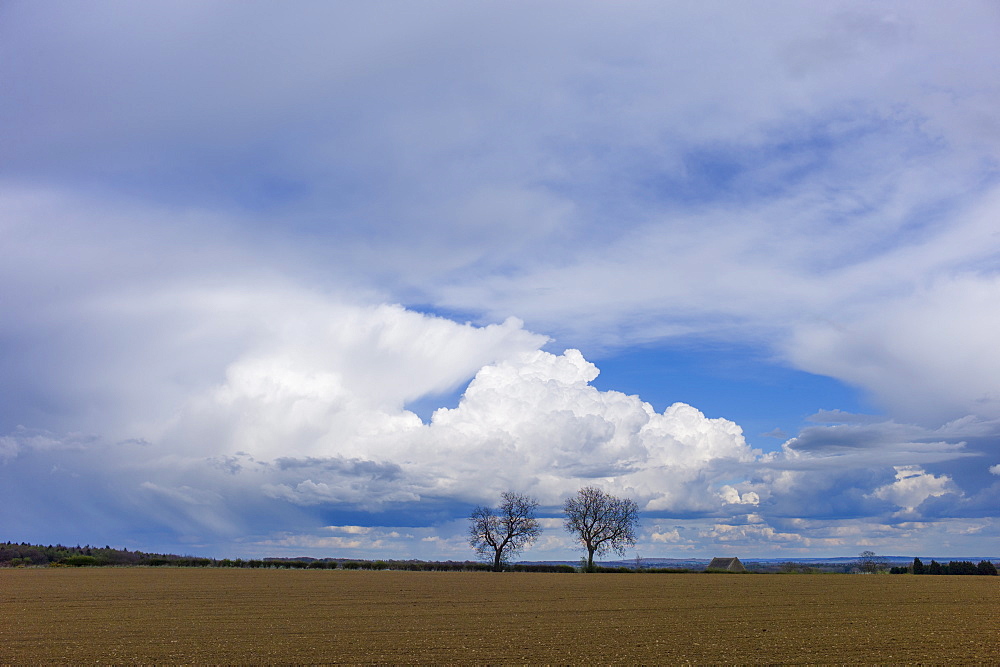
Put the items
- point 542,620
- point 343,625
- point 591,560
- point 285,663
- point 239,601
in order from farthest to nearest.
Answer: point 591,560, point 239,601, point 542,620, point 343,625, point 285,663

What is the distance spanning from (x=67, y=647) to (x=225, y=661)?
7.41 metres

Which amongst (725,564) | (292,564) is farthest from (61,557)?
(725,564)

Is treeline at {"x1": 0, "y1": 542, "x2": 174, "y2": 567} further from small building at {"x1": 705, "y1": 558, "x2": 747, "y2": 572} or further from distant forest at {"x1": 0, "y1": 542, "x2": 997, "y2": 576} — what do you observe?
small building at {"x1": 705, "y1": 558, "x2": 747, "y2": 572}

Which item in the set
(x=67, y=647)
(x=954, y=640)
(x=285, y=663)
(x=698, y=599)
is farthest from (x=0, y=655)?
(x=698, y=599)

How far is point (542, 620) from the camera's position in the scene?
35906 millimetres

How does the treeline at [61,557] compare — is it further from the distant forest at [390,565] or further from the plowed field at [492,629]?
the plowed field at [492,629]

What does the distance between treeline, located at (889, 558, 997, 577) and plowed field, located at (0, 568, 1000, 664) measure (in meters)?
89.1

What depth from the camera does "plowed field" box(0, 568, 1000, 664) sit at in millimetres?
25078

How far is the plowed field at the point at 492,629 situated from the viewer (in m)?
25.1

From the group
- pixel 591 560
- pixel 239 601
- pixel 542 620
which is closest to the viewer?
pixel 542 620

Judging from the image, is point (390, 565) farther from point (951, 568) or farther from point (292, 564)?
point (951, 568)

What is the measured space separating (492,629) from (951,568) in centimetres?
13072

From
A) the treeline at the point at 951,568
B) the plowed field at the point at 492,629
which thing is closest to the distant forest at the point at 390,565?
the treeline at the point at 951,568

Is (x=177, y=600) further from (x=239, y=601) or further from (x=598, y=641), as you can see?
(x=598, y=641)
